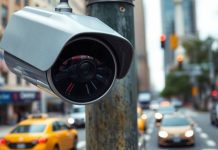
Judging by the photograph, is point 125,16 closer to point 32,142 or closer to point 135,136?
point 135,136

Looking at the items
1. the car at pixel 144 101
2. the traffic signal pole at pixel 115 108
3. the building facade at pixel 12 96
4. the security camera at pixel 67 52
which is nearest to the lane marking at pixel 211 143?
the traffic signal pole at pixel 115 108

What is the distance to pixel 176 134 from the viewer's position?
2012cm

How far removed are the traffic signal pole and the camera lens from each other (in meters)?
0.34

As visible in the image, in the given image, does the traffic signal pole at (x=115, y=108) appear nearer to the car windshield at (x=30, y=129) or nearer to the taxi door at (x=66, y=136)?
the car windshield at (x=30, y=129)

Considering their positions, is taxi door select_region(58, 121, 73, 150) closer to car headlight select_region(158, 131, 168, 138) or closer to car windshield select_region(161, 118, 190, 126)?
car headlight select_region(158, 131, 168, 138)

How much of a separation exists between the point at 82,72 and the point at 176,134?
18.2 meters

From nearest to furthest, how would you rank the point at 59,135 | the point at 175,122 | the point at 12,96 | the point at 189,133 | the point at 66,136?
the point at 59,135, the point at 66,136, the point at 189,133, the point at 175,122, the point at 12,96

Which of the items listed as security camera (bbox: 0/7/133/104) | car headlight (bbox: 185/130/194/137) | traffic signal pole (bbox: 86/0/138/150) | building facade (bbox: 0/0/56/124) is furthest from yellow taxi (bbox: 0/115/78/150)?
building facade (bbox: 0/0/56/124)

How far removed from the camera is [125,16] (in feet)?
9.45

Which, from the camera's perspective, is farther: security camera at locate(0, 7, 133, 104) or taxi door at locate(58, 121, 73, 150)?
taxi door at locate(58, 121, 73, 150)

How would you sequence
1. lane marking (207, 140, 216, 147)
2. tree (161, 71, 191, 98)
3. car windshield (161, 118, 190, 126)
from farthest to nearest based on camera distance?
tree (161, 71, 191, 98) → car windshield (161, 118, 190, 126) → lane marking (207, 140, 216, 147)

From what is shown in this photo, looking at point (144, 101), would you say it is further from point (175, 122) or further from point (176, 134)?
point (176, 134)

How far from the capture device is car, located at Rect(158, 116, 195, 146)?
19844 mm

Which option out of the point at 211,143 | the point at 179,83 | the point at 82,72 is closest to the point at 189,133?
the point at 211,143
